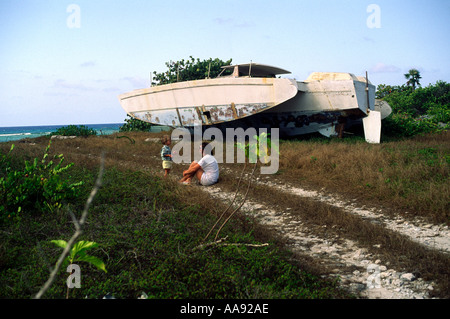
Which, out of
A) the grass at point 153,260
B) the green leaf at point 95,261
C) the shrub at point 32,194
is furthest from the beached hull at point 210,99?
the green leaf at point 95,261

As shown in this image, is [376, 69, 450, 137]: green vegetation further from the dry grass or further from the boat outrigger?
the dry grass

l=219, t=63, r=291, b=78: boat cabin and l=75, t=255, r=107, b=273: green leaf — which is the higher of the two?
l=219, t=63, r=291, b=78: boat cabin

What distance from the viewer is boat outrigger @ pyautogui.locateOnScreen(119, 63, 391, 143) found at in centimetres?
1183

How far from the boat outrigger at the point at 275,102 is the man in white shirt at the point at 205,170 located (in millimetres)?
5266

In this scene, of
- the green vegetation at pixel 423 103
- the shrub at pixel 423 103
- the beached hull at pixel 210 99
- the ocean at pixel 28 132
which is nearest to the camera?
the beached hull at pixel 210 99

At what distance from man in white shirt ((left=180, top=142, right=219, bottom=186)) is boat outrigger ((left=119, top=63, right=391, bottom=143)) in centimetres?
527

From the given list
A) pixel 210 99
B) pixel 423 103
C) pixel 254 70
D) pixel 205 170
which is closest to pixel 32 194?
pixel 205 170

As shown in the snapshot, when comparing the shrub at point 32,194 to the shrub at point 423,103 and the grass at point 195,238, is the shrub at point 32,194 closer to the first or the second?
the grass at point 195,238

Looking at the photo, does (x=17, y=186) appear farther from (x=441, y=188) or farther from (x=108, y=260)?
(x=441, y=188)

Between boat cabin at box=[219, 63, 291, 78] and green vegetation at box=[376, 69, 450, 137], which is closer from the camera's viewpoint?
boat cabin at box=[219, 63, 291, 78]

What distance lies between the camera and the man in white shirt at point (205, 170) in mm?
7353

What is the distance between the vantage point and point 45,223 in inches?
169

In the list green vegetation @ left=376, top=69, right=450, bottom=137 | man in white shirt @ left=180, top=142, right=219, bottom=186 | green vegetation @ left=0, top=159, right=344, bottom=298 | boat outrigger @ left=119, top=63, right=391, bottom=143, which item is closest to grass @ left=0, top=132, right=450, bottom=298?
green vegetation @ left=0, top=159, right=344, bottom=298
